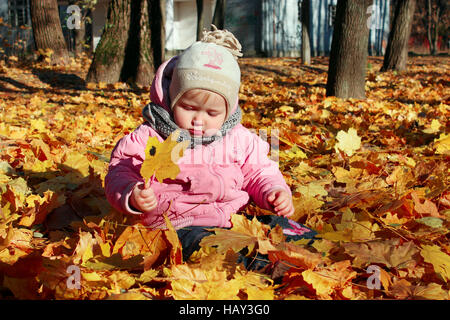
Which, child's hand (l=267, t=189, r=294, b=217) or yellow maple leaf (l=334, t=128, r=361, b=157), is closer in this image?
child's hand (l=267, t=189, r=294, b=217)

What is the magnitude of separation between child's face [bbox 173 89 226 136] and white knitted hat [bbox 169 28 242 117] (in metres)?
0.03

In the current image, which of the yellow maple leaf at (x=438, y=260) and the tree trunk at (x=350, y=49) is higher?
the tree trunk at (x=350, y=49)

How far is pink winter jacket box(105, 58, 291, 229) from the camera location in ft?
6.14

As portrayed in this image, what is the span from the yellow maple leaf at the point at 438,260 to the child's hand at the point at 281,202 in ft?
1.89

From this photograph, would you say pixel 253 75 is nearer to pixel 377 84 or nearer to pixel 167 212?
pixel 377 84

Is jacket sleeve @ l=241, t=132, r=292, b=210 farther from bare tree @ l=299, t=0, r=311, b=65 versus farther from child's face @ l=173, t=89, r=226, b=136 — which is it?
bare tree @ l=299, t=0, r=311, b=65

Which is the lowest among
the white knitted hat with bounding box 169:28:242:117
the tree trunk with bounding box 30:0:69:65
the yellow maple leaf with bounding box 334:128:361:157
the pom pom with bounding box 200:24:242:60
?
the yellow maple leaf with bounding box 334:128:361:157

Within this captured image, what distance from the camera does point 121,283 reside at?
1459mm

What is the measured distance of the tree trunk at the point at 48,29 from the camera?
1123 cm

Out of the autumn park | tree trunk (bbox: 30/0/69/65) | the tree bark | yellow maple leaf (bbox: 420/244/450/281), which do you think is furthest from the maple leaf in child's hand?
tree trunk (bbox: 30/0/69/65)

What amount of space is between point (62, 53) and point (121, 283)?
1160 cm

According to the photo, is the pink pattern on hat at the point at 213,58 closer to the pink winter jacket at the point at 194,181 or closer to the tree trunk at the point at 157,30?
the pink winter jacket at the point at 194,181

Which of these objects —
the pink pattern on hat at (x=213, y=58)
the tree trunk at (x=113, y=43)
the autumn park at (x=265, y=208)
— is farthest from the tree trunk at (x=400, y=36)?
the pink pattern on hat at (x=213, y=58)
